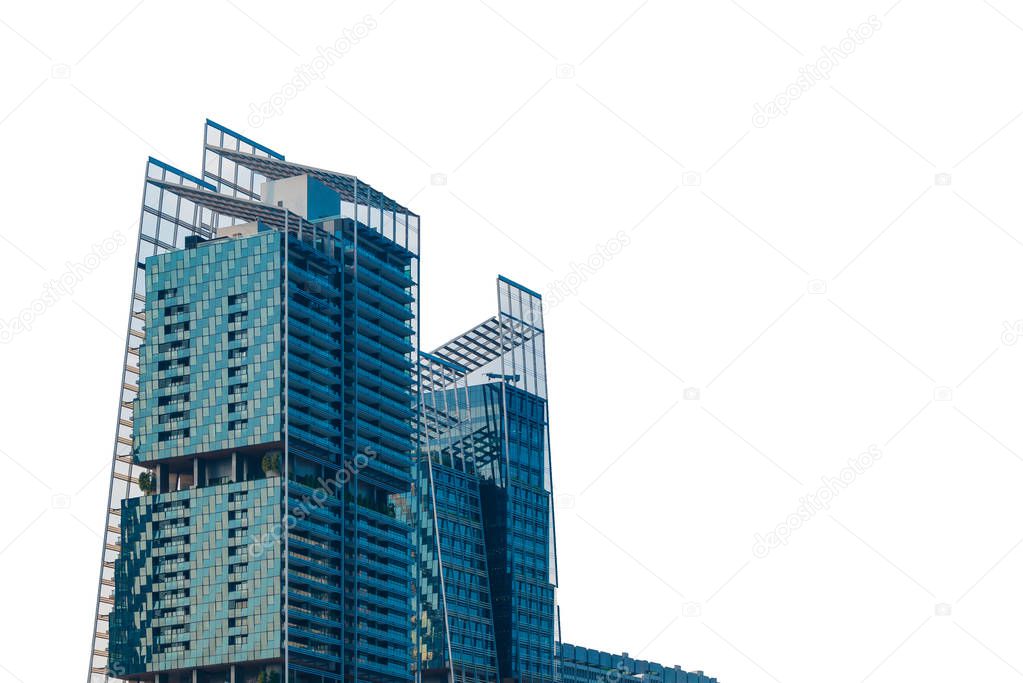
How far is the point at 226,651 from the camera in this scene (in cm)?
19975

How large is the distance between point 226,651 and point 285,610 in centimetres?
808

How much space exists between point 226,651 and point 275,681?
6.69m

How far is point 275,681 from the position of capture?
650 ft

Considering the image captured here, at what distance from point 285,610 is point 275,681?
25.7 ft

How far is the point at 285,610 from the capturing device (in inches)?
7854
